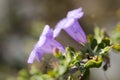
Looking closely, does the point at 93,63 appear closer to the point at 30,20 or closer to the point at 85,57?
the point at 85,57

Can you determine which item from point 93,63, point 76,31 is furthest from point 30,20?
point 93,63

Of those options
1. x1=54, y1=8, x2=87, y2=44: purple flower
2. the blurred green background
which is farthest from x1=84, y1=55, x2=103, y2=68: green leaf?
the blurred green background

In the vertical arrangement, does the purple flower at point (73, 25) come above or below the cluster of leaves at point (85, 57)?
above

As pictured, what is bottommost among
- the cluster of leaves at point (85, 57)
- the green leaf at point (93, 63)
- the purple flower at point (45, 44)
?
the green leaf at point (93, 63)

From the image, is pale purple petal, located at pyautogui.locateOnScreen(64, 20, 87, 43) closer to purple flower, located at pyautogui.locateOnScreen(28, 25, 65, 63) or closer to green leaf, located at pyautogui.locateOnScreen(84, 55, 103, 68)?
purple flower, located at pyautogui.locateOnScreen(28, 25, 65, 63)

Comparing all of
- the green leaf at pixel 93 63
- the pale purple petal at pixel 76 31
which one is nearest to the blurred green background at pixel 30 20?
the pale purple petal at pixel 76 31

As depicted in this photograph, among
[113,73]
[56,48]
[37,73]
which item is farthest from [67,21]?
[113,73]

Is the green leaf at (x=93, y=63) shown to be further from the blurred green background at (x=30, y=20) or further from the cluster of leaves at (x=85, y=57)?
the blurred green background at (x=30, y=20)
